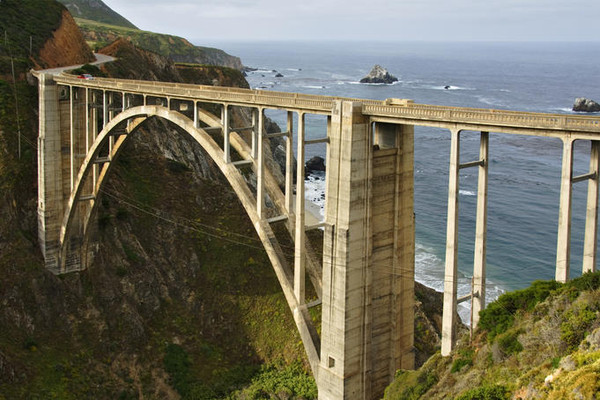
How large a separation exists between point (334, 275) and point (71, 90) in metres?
25.1

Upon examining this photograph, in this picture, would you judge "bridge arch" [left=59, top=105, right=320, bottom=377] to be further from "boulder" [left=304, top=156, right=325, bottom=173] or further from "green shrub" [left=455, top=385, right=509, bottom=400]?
"boulder" [left=304, top=156, right=325, bottom=173]

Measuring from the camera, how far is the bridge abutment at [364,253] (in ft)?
93.9

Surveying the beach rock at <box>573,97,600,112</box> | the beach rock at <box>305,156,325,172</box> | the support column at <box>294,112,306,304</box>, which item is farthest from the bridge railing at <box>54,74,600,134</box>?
the beach rock at <box>573,97,600,112</box>

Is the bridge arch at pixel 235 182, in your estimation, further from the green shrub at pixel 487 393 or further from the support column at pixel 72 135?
the green shrub at pixel 487 393

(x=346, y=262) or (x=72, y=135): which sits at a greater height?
(x=72, y=135)

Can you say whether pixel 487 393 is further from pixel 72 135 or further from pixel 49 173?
pixel 49 173

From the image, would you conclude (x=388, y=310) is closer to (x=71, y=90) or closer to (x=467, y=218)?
(x=71, y=90)

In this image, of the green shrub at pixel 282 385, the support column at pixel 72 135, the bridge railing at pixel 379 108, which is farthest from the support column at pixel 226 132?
the support column at pixel 72 135

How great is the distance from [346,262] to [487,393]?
10086 mm

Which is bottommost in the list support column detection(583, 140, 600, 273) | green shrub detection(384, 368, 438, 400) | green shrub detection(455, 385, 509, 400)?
green shrub detection(384, 368, 438, 400)

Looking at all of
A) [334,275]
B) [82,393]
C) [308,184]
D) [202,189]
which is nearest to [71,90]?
[202,189]

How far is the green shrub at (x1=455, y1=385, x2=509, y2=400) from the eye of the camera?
19.9 metres

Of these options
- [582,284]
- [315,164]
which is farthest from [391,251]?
[315,164]

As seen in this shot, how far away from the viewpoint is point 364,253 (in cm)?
2967
